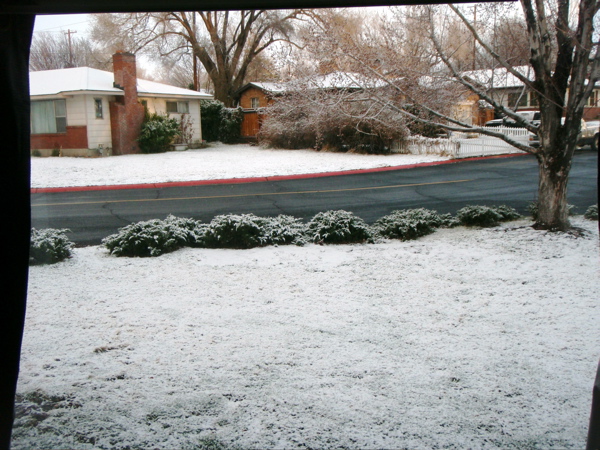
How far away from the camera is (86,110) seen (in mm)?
13070

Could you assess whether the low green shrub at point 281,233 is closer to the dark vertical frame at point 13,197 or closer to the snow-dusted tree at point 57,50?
the snow-dusted tree at point 57,50

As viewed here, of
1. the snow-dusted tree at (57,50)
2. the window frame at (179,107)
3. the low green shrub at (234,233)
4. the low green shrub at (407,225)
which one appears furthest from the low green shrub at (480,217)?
the window frame at (179,107)

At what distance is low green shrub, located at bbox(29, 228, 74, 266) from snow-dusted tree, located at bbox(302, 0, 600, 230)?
423 cm

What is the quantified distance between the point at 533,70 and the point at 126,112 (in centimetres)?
1213

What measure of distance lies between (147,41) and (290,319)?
36.9ft

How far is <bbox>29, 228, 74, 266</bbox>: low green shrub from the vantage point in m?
5.80

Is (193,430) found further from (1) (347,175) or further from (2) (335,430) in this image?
(1) (347,175)

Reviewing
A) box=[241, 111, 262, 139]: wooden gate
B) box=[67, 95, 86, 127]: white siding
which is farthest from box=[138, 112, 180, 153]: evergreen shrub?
box=[241, 111, 262, 139]: wooden gate

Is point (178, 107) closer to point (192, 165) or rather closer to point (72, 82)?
point (192, 165)

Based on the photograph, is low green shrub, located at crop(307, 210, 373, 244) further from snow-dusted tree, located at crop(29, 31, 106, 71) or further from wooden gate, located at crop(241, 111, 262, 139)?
wooden gate, located at crop(241, 111, 262, 139)

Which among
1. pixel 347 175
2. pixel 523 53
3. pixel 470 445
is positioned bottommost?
pixel 470 445

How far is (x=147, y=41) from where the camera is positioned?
525 inches

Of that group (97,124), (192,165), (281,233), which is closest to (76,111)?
(97,124)

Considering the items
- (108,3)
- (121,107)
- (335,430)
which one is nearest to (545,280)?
(335,430)
